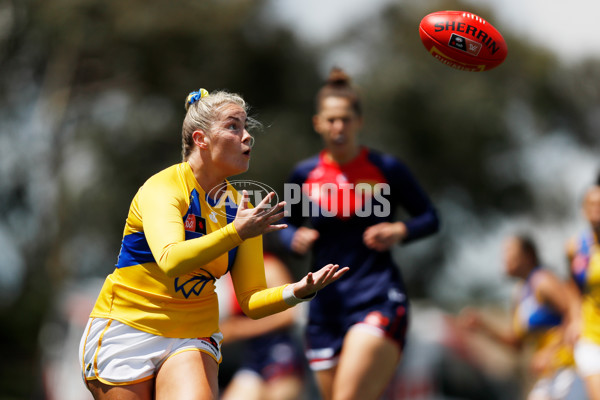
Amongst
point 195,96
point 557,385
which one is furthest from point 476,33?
point 557,385

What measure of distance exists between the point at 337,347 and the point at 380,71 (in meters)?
21.6

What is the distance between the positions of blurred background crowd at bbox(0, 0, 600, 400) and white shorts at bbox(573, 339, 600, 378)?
46.1ft

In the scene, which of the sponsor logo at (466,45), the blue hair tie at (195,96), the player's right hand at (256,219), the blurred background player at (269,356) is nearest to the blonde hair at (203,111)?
the blue hair tie at (195,96)

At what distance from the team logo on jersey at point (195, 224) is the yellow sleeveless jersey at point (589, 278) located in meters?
4.17

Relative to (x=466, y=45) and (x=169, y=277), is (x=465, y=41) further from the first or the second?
(x=169, y=277)

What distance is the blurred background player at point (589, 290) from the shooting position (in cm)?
699

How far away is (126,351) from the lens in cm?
412

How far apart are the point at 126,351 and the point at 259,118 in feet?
57.0

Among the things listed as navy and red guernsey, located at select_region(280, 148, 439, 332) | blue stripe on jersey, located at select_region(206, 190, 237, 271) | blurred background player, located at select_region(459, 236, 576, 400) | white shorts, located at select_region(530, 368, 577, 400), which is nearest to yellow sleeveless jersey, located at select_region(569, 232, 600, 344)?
blurred background player, located at select_region(459, 236, 576, 400)

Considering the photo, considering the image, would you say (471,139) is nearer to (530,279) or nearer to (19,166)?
(19,166)

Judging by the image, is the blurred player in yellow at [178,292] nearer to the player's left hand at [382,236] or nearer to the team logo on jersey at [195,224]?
the team logo on jersey at [195,224]

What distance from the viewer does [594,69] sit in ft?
85.5

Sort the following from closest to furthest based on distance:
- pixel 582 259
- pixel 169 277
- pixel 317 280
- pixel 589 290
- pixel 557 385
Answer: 1. pixel 169 277
2. pixel 317 280
3. pixel 589 290
4. pixel 582 259
5. pixel 557 385

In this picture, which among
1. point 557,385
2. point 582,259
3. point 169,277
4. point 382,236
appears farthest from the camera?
point 557,385
